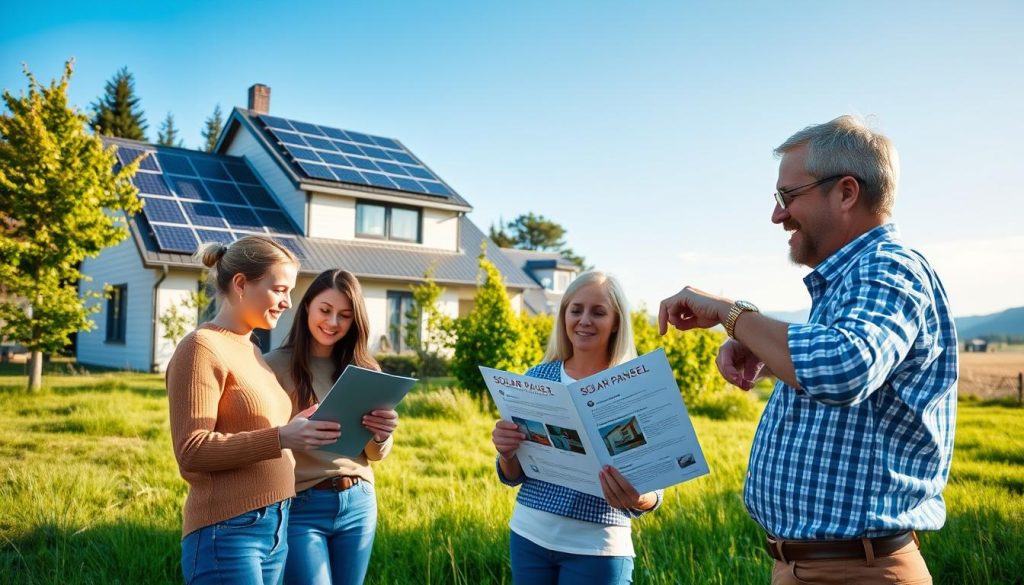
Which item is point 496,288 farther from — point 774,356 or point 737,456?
point 774,356

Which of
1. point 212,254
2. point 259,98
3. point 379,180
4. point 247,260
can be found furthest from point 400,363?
point 247,260

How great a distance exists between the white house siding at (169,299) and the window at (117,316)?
218 cm

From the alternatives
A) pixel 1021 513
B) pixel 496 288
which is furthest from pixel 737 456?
pixel 496 288

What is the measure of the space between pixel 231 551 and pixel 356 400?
66cm

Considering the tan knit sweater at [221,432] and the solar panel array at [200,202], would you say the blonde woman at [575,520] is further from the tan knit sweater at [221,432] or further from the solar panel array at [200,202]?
the solar panel array at [200,202]

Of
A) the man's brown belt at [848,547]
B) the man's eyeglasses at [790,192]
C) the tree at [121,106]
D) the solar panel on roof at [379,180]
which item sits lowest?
the man's brown belt at [848,547]

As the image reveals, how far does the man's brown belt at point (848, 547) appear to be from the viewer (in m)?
1.97

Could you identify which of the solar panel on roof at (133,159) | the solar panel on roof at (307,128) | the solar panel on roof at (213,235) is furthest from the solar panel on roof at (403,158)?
the solar panel on roof at (133,159)

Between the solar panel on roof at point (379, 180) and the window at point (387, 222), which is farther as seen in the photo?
the window at point (387, 222)

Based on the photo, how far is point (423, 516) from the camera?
5.14 m

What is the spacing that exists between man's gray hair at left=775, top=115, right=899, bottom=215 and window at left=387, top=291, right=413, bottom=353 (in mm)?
19158

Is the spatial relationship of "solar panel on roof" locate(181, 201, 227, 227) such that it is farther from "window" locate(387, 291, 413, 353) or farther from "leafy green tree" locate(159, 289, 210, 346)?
"window" locate(387, 291, 413, 353)

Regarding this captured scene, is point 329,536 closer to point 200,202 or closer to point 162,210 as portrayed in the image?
point 162,210

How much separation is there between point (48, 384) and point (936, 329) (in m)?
15.0
